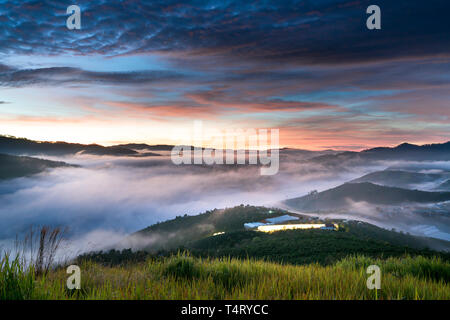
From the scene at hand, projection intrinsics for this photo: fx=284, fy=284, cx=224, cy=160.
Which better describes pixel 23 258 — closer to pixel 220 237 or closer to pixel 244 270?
pixel 244 270

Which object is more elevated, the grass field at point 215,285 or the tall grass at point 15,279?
the tall grass at point 15,279

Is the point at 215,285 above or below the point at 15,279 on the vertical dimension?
below

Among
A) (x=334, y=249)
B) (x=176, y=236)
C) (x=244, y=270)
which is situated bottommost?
(x=176, y=236)

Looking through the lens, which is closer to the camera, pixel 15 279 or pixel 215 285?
pixel 15 279

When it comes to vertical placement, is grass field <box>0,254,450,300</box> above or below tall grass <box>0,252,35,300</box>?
below

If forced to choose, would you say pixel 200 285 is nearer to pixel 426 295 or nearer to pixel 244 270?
pixel 244 270

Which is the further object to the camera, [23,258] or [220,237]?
[220,237]

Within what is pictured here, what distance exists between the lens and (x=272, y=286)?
5.19 metres
